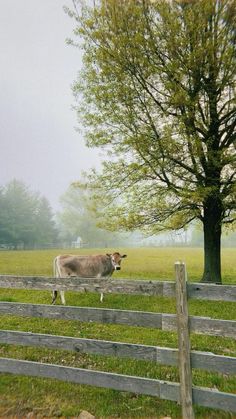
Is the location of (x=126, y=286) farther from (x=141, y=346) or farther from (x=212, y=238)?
(x=212, y=238)

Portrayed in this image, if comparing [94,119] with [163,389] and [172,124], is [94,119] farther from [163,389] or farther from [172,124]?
[163,389]

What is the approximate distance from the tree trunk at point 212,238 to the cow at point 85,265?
15.5 feet

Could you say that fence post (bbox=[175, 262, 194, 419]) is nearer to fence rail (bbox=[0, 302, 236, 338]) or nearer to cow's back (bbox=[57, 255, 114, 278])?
fence rail (bbox=[0, 302, 236, 338])

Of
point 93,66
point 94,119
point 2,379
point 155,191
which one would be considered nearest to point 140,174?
point 155,191

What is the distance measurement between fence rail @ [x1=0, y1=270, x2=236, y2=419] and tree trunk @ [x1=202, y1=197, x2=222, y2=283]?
427 inches

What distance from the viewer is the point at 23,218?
6331 centimetres

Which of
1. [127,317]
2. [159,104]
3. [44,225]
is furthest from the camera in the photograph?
[44,225]

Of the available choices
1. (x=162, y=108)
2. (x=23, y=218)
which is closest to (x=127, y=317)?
(x=162, y=108)

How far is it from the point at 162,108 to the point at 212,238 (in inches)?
249

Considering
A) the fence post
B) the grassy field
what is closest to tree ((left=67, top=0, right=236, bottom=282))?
the grassy field

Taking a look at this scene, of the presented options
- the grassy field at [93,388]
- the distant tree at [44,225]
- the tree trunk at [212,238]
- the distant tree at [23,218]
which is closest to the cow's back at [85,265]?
the grassy field at [93,388]

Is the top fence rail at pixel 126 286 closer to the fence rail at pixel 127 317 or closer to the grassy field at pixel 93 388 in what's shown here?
the fence rail at pixel 127 317

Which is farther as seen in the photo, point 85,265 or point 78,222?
point 78,222

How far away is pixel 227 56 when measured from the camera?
12602 mm
